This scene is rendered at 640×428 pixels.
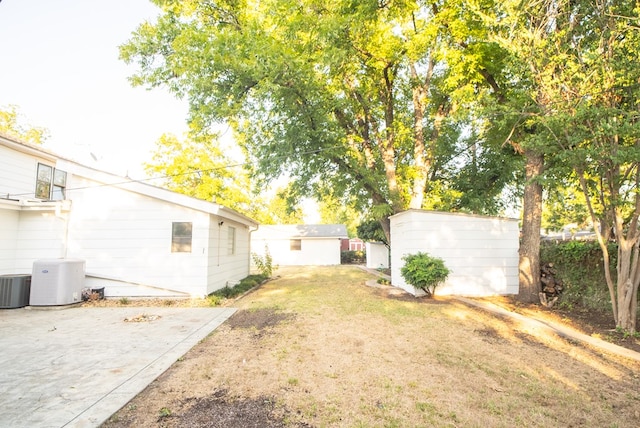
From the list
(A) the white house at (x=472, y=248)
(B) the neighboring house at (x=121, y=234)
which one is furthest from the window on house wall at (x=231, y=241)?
(A) the white house at (x=472, y=248)

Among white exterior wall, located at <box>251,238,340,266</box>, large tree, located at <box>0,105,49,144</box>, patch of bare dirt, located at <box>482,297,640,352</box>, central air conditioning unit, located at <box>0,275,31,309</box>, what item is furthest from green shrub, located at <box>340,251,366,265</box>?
large tree, located at <box>0,105,49,144</box>

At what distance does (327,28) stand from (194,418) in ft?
34.5

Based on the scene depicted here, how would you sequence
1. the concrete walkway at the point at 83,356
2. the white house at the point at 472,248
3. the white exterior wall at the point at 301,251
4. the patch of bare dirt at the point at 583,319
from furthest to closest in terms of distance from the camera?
the white exterior wall at the point at 301,251 → the white house at the point at 472,248 → the patch of bare dirt at the point at 583,319 → the concrete walkway at the point at 83,356

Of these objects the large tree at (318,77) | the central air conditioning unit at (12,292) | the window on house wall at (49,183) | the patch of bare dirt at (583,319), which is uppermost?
the large tree at (318,77)

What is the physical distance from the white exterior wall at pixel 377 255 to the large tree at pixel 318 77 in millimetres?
9029

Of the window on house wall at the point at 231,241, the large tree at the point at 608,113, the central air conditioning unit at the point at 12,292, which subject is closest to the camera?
the large tree at the point at 608,113

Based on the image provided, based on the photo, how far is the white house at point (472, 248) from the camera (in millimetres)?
10062

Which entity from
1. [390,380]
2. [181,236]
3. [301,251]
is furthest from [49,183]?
[301,251]

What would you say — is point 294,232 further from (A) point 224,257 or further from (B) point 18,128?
(B) point 18,128

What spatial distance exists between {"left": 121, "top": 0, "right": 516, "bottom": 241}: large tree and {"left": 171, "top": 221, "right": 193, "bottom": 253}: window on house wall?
3.37 metres

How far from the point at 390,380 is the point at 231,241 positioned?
9874 mm

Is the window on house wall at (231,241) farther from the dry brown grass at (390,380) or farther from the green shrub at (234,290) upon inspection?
the dry brown grass at (390,380)

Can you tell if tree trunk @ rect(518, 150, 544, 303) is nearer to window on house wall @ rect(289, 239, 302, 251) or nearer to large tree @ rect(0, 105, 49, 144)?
window on house wall @ rect(289, 239, 302, 251)

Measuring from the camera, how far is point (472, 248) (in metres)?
10.1
